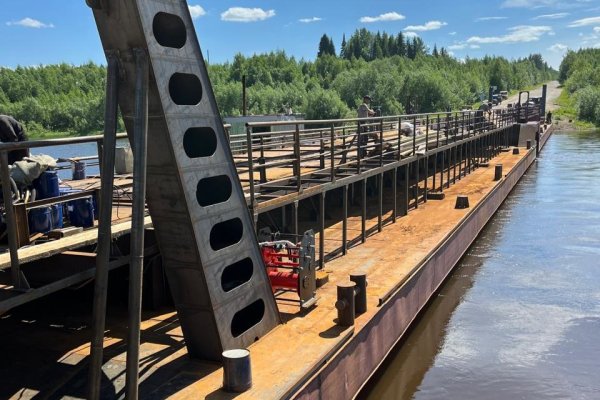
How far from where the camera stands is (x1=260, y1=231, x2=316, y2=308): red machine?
752 centimetres

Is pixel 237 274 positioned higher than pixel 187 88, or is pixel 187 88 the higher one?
pixel 187 88

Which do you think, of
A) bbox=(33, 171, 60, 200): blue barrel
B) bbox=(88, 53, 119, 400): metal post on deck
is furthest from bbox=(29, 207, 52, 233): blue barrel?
bbox=(88, 53, 119, 400): metal post on deck

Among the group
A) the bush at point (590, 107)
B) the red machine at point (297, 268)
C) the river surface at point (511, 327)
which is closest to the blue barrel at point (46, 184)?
the red machine at point (297, 268)

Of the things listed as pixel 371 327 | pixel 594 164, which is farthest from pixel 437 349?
pixel 594 164

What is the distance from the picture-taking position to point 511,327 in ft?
36.6

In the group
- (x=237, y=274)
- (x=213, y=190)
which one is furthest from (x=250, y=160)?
(x=237, y=274)

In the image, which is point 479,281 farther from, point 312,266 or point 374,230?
point 312,266

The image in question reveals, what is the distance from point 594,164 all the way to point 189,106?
40869 mm

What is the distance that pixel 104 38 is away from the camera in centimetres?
517

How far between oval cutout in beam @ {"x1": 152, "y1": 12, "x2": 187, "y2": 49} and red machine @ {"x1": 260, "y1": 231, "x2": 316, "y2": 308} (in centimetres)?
303

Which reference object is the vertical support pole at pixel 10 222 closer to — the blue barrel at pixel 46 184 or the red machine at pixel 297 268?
the blue barrel at pixel 46 184

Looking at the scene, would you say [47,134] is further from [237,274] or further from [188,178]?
[188,178]

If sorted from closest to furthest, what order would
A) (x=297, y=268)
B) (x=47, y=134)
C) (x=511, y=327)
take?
(x=297, y=268)
(x=511, y=327)
(x=47, y=134)

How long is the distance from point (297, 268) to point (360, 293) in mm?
1045
